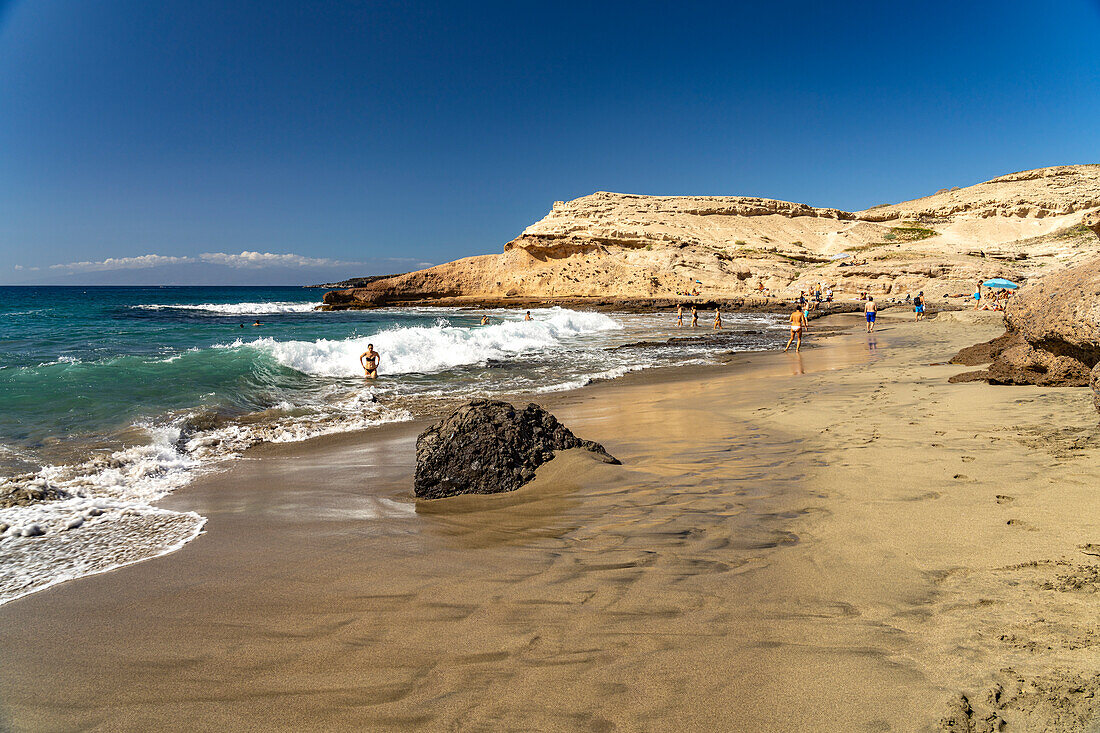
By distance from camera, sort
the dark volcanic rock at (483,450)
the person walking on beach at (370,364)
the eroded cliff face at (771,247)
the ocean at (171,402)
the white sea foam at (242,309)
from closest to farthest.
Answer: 1. the ocean at (171,402)
2. the dark volcanic rock at (483,450)
3. the person walking on beach at (370,364)
4. the eroded cliff face at (771,247)
5. the white sea foam at (242,309)

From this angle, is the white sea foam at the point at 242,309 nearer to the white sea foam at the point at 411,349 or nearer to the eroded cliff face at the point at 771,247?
the eroded cliff face at the point at 771,247

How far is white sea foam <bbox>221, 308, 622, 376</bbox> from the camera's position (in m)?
14.0

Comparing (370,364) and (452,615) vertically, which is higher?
(370,364)

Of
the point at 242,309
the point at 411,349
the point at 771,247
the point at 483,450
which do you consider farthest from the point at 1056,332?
the point at 242,309

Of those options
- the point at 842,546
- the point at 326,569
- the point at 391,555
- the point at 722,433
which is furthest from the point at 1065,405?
the point at 326,569

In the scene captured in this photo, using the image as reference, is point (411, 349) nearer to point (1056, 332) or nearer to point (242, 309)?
point (1056, 332)

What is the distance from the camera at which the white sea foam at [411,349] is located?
14008mm

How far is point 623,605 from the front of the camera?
2.38 metres

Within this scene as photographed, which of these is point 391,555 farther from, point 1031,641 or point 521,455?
point 1031,641

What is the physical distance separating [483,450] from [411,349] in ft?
41.0

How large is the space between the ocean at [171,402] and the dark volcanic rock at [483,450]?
1.64 meters

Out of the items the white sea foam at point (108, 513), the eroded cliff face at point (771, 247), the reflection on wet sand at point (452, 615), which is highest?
the eroded cliff face at point (771, 247)

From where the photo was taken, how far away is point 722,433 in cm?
586

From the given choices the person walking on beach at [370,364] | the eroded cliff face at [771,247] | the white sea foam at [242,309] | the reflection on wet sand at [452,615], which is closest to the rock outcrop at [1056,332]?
the reflection on wet sand at [452,615]
